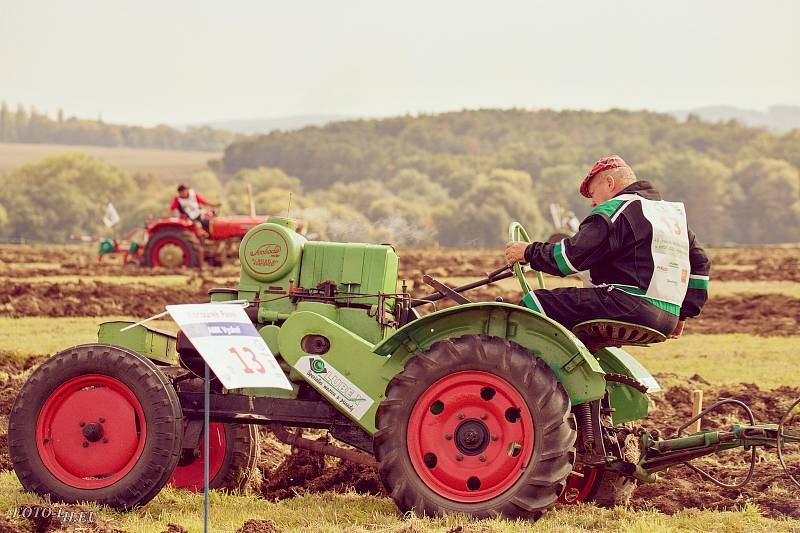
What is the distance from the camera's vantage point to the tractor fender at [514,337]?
679 cm

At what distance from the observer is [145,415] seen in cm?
708

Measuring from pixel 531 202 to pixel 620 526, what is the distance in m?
94.7

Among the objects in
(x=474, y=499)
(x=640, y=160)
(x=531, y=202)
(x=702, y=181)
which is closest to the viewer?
(x=474, y=499)

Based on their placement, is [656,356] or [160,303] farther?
[160,303]

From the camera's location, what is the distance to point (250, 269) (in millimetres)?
7859

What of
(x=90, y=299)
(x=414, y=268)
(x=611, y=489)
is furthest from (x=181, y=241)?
(x=611, y=489)

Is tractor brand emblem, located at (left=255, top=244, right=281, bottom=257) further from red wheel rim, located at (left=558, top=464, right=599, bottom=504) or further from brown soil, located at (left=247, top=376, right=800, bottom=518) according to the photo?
red wheel rim, located at (left=558, top=464, right=599, bottom=504)

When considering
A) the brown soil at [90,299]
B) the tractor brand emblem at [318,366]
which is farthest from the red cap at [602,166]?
the brown soil at [90,299]

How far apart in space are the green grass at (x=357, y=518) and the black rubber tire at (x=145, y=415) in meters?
0.11

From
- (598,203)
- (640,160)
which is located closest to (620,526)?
(598,203)

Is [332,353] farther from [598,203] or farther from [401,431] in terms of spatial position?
[598,203]

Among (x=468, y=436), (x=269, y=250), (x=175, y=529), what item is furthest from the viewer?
(x=269, y=250)

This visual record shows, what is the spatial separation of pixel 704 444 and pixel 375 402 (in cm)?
192

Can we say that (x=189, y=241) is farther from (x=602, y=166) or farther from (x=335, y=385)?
(x=602, y=166)
